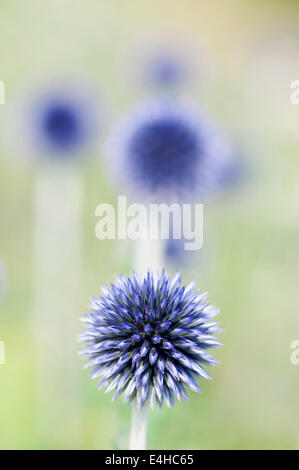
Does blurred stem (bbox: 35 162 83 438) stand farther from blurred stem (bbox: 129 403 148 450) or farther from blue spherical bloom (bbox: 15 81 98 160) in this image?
blurred stem (bbox: 129 403 148 450)

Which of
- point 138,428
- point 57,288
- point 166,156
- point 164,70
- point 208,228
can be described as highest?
point 164,70

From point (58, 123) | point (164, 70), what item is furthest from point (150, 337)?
point (164, 70)

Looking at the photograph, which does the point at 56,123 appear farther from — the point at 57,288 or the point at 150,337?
the point at 150,337

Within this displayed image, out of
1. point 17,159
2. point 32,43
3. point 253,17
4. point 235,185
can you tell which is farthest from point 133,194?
point 253,17

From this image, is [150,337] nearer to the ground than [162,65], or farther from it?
nearer to the ground

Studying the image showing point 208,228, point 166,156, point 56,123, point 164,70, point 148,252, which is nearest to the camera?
point 148,252

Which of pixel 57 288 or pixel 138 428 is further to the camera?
pixel 57 288

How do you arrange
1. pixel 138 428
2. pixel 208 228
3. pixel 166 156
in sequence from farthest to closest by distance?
pixel 208 228, pixel 166 156, pixel 138 428

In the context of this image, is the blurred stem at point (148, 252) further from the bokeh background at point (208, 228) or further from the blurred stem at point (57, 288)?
the blurred stem at point (57, 288)
